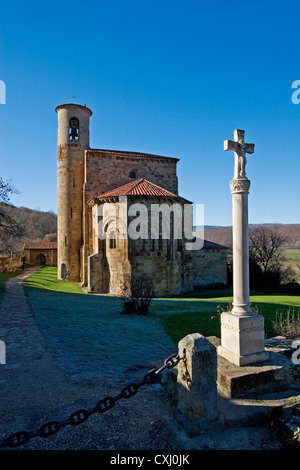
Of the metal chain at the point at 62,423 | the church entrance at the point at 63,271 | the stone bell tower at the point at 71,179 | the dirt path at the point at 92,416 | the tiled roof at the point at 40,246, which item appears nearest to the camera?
the metal chain at the point at 62,423

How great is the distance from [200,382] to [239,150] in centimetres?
334

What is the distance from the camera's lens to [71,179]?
2184 centimetres

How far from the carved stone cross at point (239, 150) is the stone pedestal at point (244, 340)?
84.6 inches

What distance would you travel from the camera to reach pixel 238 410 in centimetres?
337

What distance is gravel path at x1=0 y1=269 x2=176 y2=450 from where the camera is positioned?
3.12 meters

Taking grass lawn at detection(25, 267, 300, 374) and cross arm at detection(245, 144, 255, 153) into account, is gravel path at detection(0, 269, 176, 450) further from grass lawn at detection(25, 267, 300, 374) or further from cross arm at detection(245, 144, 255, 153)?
cross arm at detection(245, 144, 255, 153)

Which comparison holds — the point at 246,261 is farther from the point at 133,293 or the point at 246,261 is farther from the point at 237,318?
the point at 133,293

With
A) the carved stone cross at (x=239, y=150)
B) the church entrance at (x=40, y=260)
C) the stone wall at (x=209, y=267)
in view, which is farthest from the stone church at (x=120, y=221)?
the church entrance at (x=40, y=260)

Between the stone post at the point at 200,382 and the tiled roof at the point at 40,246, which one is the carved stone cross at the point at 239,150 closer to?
the stone post at the point at 200,382

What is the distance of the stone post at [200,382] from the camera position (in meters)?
3.12

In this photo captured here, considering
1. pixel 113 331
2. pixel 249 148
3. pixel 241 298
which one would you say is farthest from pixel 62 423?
pixel 113 331

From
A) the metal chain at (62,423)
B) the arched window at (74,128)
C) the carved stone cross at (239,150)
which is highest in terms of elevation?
the arched window at (74,128)

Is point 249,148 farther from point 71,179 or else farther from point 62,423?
point 71,179
